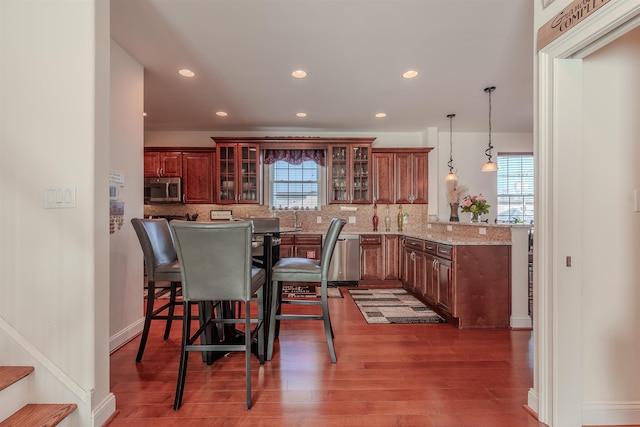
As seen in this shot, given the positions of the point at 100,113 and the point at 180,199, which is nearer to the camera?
the point at 100,113

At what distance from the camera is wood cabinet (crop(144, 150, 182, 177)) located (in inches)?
210

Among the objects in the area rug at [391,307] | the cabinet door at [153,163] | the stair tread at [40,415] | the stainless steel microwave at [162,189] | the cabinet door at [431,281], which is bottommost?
the area rug at [391,307]

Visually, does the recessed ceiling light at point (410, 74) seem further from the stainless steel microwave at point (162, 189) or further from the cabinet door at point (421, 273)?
the stainless steel microwave at point (162, 189)

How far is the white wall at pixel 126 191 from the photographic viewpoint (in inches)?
104

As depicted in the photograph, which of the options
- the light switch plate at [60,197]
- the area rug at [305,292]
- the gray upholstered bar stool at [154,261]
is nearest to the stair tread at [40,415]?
the gray upholstered bar stool at [154,261]

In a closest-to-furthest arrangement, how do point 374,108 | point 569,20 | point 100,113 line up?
point 569,20
point 100,113
point 374,108

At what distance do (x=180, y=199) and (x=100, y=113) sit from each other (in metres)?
3.76

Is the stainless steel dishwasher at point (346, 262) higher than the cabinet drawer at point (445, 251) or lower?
lower

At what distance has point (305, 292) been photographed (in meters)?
4.60

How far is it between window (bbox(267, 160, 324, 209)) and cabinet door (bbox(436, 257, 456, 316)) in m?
2.72

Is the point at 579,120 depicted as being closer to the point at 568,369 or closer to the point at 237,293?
the point at 568,369

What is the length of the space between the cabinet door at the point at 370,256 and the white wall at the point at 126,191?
3178 mm

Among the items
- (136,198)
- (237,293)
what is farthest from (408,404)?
(136,198)

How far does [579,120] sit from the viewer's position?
1.65m
